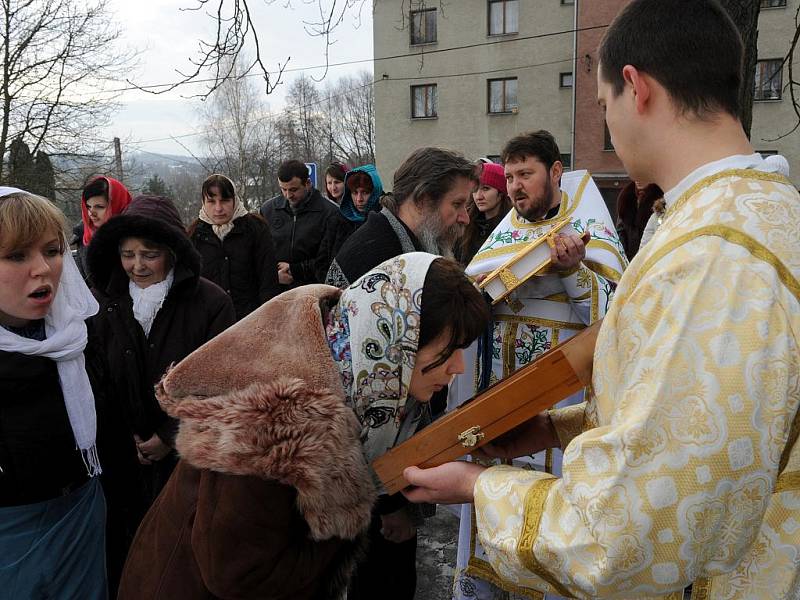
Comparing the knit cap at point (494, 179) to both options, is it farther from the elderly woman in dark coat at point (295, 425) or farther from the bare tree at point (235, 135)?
the bare tree at point (235, 135)

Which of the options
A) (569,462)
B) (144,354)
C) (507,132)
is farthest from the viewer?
(507,132)

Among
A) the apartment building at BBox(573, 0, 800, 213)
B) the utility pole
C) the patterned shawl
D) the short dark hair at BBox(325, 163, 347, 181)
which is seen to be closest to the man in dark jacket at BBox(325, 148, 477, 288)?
the patterned shawl

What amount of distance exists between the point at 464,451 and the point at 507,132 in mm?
26864

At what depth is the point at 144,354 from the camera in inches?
127

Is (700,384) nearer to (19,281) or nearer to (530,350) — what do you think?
(19,281)

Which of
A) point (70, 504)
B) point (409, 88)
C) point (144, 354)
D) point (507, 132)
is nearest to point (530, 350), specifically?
point (144, 354)

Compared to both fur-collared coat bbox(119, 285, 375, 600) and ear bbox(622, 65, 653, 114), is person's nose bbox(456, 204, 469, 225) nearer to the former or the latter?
fur-collared coat bbox(119, 285, 375, 600)

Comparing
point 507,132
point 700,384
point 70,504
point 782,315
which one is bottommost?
point 70,504

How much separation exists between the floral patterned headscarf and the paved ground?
2345 millimetres

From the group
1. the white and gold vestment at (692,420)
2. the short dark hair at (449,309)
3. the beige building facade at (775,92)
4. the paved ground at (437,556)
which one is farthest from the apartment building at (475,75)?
the white and gold vestment at (692,420)

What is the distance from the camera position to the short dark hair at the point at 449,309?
1688mm

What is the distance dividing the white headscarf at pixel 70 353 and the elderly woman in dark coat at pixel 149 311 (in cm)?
82

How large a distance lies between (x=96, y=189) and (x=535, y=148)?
3304mm

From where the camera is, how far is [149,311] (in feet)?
10.7
